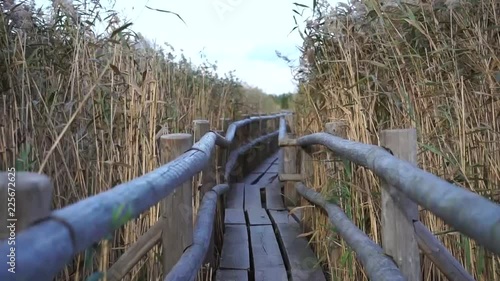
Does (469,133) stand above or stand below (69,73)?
below

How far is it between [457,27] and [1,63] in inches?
84.4

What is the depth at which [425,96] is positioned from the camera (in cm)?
254

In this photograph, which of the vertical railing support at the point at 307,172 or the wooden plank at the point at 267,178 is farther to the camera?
the wooden plank at the point at 267,178

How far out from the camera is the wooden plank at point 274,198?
5371 mm

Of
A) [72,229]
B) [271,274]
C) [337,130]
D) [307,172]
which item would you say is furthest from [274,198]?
[72,229]

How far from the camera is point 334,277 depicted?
3010mm

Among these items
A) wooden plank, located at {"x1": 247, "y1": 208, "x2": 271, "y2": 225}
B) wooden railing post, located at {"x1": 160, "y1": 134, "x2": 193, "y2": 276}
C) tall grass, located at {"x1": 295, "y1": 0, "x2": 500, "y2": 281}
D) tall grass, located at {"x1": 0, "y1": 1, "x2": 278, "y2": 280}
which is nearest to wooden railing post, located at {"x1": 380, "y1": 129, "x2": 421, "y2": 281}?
tall grass, located at {"x1": 295, "y1": 0, "x2": 500, "y2": 281}

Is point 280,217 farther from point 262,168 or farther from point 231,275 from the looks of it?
point 262,168

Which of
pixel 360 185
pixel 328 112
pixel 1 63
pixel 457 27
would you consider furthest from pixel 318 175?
pixel 1 63

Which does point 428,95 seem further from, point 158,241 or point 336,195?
point 158,241

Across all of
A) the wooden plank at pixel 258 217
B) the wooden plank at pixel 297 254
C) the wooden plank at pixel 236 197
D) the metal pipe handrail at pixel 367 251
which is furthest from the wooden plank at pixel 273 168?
the metal pipe handrail at pixel 367 251

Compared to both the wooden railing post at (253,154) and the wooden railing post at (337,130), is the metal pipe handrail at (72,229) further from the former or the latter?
the wooden railing post at (253,154)

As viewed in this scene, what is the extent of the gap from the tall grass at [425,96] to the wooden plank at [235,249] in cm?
53

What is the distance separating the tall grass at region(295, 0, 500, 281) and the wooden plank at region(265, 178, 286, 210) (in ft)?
6.74
